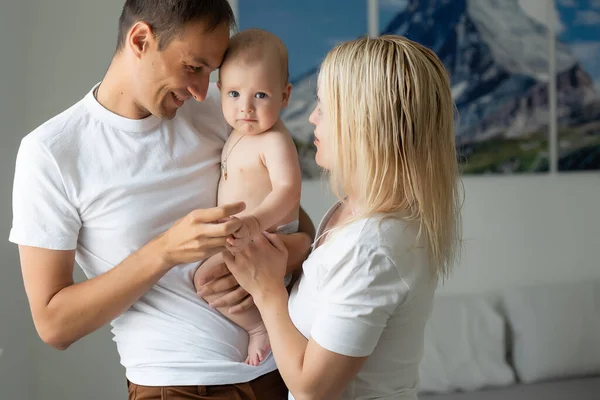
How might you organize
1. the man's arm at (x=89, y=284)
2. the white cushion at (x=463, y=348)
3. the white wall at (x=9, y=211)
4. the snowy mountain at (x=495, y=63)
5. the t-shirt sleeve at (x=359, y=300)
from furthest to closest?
the snowy mountain at (x=495, y=63), the white cushion at (x=463, y=348), the white wall at (x=9, y=211), the man's arm at (x=89, y=284), the t-shirt sleeve at (x=359, y=300)

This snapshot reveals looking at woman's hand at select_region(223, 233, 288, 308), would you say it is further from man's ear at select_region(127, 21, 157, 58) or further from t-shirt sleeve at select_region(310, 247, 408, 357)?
man's ear at select_region(127, 21, 157, 58)

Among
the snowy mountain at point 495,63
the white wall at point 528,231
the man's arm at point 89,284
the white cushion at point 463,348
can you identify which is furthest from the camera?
the white wall at point 528,231

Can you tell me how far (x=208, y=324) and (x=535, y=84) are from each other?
2.68 metres

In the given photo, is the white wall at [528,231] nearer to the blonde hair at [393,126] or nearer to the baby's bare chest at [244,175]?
the baby's bare chest at [244,175]

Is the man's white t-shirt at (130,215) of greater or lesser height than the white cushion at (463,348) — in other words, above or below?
above

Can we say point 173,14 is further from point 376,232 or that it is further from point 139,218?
point 376,232

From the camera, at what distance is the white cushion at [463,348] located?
307 centimetres

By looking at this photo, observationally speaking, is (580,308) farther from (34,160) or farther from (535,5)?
(34,160)

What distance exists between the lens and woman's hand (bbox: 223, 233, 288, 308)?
1.36m

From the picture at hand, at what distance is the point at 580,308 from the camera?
3369 mm

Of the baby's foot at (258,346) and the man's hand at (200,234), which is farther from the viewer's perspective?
the baby's foot at (258,346)

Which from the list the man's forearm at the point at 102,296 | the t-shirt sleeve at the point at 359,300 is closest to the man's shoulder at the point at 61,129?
the man's forearm at the point at 102,296

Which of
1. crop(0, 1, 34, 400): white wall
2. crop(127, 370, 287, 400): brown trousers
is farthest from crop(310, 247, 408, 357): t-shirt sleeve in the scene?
crop(0, 1, 34, 400): white wall

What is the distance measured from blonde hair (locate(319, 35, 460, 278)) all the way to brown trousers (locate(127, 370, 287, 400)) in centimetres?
45
